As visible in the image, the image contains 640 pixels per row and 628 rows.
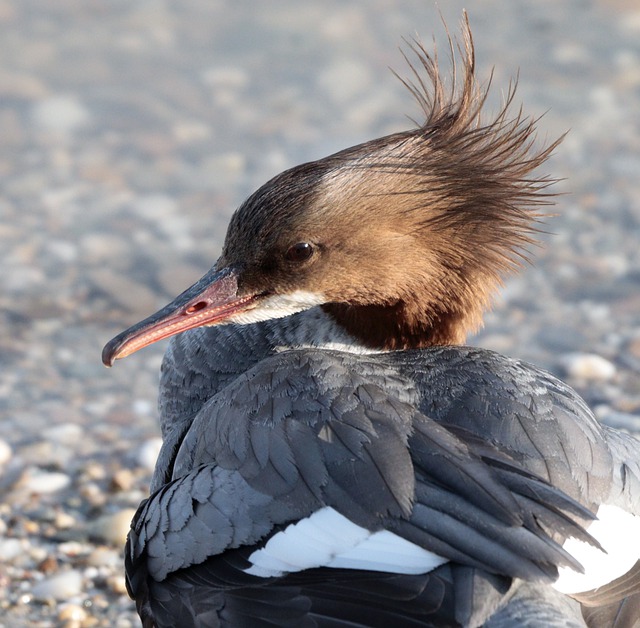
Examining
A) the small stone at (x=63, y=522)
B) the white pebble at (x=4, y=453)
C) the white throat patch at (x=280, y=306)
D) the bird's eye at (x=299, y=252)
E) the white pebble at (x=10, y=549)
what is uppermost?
the bird's eye at (x=299, y=252)

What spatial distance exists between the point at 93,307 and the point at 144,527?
2.77 meters

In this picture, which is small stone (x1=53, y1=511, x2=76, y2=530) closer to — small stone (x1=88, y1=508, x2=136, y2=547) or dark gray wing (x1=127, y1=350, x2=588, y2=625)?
small stone (x1=88, y1=508, x2=136, y2=547)

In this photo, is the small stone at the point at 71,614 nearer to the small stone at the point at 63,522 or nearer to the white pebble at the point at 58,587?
the white pebble at the point at 58,587

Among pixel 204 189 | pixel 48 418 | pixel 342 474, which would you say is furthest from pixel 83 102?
pixel 342 474

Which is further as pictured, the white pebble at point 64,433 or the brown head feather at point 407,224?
the white pebble at point 64,433

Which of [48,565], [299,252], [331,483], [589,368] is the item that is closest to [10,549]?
[48,565]

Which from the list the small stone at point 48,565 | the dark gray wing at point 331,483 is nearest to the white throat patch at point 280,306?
the dark gray wing at point 331,483

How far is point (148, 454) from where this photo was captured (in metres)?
4.57

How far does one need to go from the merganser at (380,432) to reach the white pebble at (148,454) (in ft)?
2.27

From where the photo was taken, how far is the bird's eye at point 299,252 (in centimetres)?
336

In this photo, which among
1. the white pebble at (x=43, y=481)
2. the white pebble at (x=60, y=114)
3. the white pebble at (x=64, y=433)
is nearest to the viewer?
the white pebble at (x=43, y=481)

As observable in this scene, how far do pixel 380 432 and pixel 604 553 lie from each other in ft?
2.09

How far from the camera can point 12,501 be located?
4238mm

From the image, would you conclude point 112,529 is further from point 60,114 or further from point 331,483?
point 60,114
